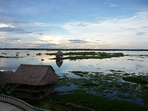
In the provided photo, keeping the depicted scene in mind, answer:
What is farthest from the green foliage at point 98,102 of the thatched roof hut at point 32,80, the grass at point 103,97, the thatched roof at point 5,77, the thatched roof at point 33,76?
the thatched roof at point 5,77

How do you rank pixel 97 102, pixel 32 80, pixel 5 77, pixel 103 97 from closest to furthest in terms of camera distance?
pixel 97 102, pixel 32 80, pixel 5 77, pixel 103 97

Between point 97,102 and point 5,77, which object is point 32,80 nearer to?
point 5,77

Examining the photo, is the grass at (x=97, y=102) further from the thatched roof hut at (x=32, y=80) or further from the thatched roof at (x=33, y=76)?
the thatched roof at (x=33, y=76)

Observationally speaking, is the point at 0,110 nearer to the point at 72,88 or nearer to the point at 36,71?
the point at 36,71

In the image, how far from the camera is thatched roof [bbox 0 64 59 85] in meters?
26.6

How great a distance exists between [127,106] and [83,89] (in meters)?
10.6

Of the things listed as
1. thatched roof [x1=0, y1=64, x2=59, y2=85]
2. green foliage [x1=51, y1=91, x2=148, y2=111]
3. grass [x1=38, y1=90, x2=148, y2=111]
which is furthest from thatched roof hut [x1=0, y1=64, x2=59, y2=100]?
green foliage [x1=51, y1=91, x2=148, y2=111]

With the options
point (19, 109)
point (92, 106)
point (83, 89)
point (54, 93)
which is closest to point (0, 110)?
point (19, 109)

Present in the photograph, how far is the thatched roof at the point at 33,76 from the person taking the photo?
2662 cm

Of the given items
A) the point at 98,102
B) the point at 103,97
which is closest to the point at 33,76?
the point at 98,102

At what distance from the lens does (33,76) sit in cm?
2747

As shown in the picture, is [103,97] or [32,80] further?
[103,97]

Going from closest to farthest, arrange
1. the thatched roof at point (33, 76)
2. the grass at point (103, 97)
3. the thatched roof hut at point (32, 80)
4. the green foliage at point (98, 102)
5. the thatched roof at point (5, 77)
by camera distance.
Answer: the green foliage at point (98, 102) → the grass at point (103, 97) → the thatched roof hut at point (32, 80) → the thatched roof at point (33, 76) → the thatched roof at point (5, 77)

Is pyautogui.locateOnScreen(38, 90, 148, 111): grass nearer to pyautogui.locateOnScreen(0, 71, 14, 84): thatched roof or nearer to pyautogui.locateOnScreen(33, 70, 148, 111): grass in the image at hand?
pyautogui.locateOnScreen(33, 70, 148, 111): grass
